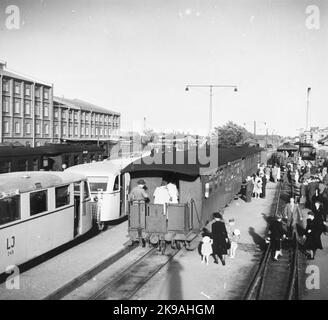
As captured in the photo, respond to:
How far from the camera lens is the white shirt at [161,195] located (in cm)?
1217

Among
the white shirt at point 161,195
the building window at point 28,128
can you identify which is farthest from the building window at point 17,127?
the white shirt at point 161,195

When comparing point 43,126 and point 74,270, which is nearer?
point 74,270

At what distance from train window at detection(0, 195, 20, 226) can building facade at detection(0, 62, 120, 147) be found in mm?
29880

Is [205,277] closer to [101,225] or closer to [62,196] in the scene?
[62,196]

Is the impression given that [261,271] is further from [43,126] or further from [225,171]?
[43,126]

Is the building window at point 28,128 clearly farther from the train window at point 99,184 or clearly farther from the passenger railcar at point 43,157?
the train window at point 99,184

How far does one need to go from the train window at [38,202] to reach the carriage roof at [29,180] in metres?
0.16

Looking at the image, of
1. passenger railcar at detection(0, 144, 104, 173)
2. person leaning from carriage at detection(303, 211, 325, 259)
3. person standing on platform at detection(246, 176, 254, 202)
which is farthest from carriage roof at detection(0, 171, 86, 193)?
person standing on platform at detection(246, 176, 254, 202)

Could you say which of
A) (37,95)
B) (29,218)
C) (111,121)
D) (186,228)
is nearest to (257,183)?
(186,228)

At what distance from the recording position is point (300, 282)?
9.77m

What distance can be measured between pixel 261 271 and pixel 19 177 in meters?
6.52

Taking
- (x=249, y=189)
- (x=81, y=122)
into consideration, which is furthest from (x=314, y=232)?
(x=81, y=122)

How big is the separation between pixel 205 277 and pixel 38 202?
15.3ft
